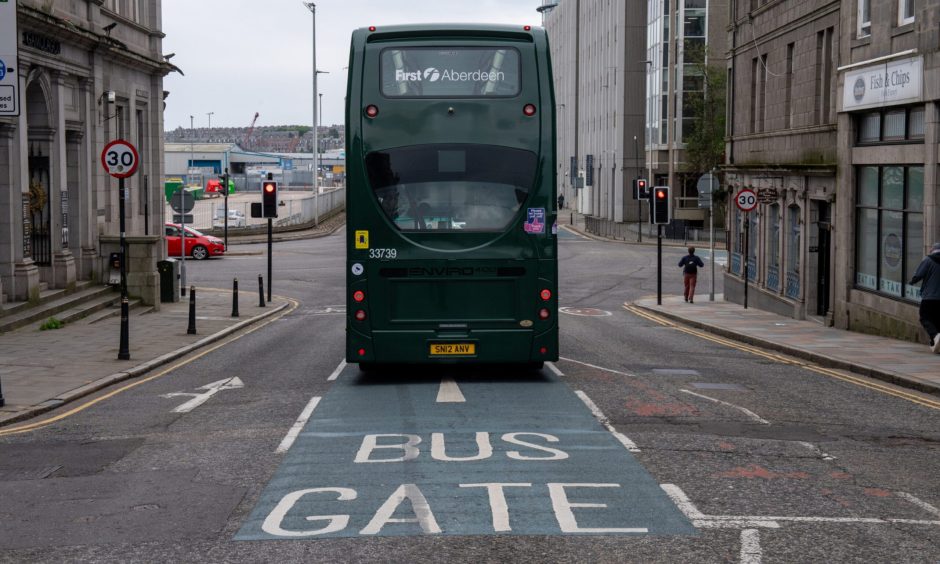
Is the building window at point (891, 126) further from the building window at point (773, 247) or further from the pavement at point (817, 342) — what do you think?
the building window at point (773, 247)

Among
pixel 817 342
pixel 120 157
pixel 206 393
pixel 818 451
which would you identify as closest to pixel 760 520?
pixel 818 451

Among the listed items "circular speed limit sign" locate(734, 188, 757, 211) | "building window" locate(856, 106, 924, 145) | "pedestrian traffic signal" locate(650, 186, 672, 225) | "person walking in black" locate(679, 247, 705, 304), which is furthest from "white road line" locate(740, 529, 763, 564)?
"person walking in black" locate(679, 247, 705, 304)

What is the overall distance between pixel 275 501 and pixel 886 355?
1454 cm

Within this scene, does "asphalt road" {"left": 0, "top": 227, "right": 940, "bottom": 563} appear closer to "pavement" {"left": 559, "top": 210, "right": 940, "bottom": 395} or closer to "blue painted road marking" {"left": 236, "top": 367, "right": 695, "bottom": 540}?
"blue painted road marking" {"left": 236, "top": 367, "right": 695, "bottom": 540}

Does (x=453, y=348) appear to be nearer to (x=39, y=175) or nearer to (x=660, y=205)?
(x=39, y=175)

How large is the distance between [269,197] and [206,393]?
2070cm

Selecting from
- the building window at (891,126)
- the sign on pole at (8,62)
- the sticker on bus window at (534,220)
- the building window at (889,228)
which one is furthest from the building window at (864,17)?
the sign on pole at (8,62)

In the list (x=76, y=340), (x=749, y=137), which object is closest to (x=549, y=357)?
(x=76, y=340)

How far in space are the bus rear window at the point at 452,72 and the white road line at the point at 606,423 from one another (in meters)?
4.17

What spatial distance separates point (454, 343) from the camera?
1585 centimetres

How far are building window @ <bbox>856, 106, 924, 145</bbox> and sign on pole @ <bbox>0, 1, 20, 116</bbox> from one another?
1702 cm

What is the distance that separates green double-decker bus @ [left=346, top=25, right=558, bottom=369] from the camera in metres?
15.5

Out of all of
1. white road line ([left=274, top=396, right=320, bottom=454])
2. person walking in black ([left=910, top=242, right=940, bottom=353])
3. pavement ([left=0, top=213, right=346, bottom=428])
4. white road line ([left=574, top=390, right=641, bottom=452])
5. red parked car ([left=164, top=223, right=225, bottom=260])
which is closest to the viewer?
white road line ([left=574, top=390, right=641, bottom=452])

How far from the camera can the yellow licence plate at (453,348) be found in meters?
15.9
